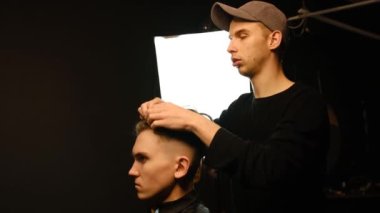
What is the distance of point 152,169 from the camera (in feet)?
4.86

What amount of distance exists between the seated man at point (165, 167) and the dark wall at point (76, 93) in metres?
1.39

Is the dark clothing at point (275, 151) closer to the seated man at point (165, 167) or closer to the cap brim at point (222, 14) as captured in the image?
the seated man at point (165, 167)

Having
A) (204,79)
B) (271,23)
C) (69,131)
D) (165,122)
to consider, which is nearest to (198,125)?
(165,122)

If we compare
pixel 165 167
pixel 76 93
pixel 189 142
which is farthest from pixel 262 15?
pixel 76 93

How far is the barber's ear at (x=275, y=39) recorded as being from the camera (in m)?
1.53

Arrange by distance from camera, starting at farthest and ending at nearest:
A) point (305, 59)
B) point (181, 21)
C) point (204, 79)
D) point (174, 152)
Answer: point (305, 59)
point (181, 21)
point (204, 79)
point (174, 152)

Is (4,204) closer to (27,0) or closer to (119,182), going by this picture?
(119,182)

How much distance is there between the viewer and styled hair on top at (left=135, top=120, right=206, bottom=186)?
1.49 m

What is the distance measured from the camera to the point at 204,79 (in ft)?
9.18

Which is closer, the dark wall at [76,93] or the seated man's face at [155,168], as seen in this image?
the seated man's face at [155,168]

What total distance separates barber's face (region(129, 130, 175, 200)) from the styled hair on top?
0.03m

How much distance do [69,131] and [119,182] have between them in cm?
46

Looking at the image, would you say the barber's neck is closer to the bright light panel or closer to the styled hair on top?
the styled hair on top

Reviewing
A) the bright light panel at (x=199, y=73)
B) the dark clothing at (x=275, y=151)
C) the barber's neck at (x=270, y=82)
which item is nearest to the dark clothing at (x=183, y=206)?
the dark clothing at (x=275, y=151)
